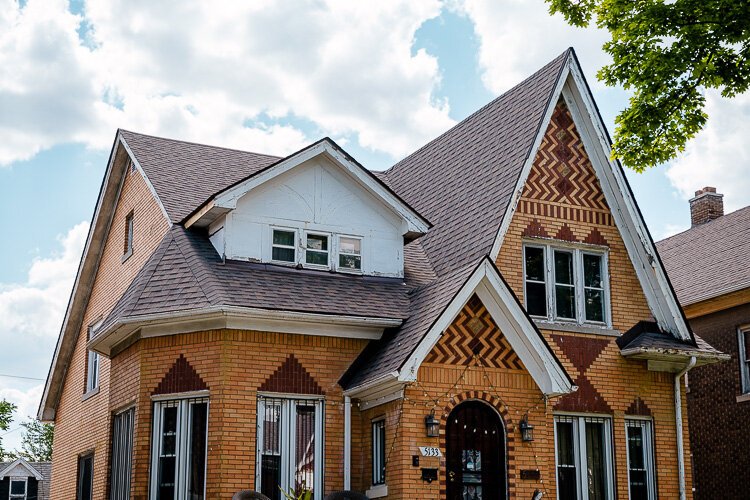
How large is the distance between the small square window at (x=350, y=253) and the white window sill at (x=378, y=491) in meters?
4.06

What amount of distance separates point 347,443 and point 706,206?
57.3ft

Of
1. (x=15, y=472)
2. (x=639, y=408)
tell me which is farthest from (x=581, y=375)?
(x=15, y=472)

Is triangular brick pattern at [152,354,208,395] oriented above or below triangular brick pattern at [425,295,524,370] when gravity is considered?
below

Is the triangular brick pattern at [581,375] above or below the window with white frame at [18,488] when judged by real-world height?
above

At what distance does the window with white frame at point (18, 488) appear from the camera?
49406 millimetres

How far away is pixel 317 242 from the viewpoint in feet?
61.6

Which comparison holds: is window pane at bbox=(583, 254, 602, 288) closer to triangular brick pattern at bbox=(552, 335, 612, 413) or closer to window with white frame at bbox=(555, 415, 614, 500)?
triangular brick pattern at bbox=(552, 335, 612, 413)

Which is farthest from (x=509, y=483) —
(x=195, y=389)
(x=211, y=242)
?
(x=211, y=242)

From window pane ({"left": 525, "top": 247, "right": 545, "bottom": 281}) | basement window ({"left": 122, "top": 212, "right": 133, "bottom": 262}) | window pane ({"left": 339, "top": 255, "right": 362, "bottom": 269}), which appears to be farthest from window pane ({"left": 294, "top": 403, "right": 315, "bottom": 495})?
basement window ({"left": 122, "top": 212, "right": 133, "bottom": 262})

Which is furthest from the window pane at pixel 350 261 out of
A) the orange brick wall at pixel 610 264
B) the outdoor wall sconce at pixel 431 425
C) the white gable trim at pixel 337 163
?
the outdoor wall sconce at pixel 431 425

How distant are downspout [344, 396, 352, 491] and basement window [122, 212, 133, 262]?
6.61 m

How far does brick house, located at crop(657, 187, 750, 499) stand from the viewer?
2294 centimetres

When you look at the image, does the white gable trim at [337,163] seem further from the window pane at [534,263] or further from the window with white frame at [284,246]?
the window pane at [534,263]

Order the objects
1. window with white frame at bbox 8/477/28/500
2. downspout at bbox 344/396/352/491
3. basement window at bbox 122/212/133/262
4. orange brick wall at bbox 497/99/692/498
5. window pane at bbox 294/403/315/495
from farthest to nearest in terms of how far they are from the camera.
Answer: window with white frame at bbox 8/477/28/500
basement window at bbox 122/212/133/262
orange brick wall at bbox 497/99/692/498
downspout at bbox 344/396/352/491
window pane at bbox 294/403/315/495
